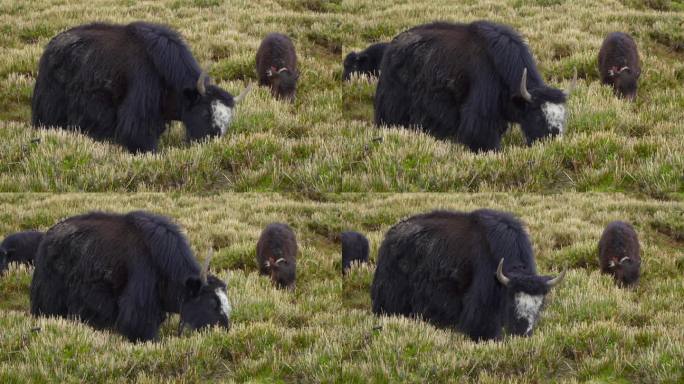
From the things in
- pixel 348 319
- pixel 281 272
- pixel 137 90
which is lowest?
pixel 281 272

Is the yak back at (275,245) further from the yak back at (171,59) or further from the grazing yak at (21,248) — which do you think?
the grazing yak at (21,248)

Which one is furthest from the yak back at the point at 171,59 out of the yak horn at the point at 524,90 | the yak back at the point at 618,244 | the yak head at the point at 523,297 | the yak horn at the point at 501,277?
the yak back at the point at 618,244

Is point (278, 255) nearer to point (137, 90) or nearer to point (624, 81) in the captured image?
point (137, 90)

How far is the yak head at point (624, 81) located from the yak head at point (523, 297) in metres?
6.65

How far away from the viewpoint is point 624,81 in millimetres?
15938

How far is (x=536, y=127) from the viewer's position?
12.6m

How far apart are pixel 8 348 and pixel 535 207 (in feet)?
25.6

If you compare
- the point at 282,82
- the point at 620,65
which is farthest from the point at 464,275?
the point at 620,65

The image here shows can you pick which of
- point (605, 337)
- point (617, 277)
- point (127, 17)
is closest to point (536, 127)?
point (617, 277)

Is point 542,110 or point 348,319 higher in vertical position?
point 542,110

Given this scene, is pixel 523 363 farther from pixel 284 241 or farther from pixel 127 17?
pixel 127 17

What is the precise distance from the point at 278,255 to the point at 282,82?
3629 mm

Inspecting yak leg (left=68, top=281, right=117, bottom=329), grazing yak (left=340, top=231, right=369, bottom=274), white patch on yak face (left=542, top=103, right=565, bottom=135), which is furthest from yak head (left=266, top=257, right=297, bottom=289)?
white patch on yak face (left=542, top=103, right=565, bottom=135)

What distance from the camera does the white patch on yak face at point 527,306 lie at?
389 inches
